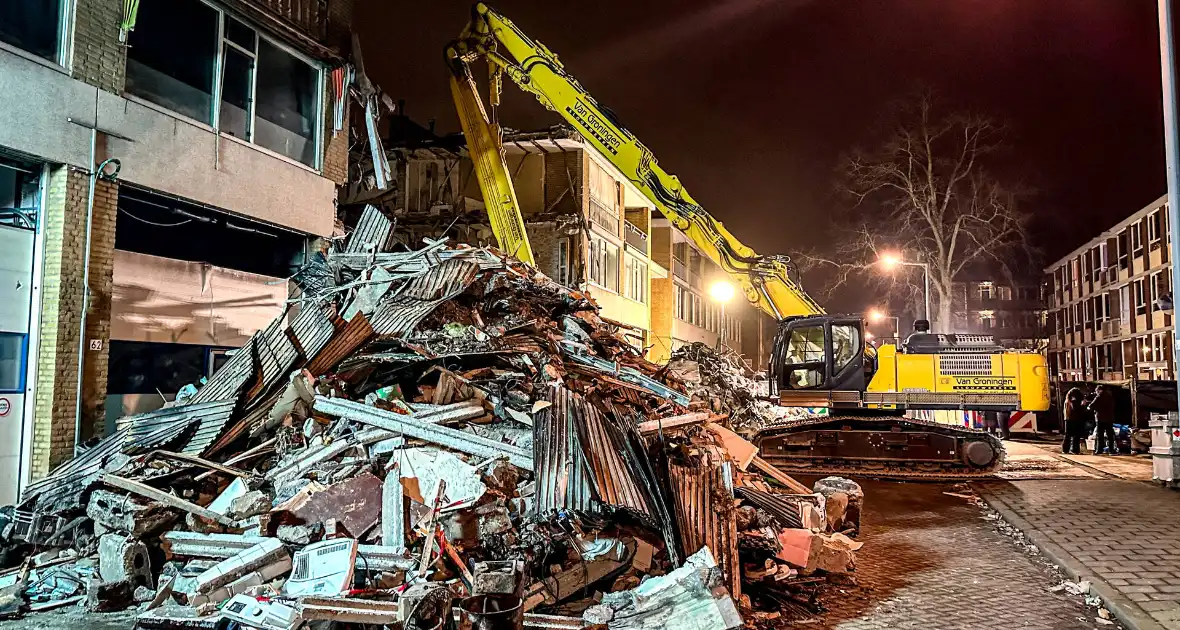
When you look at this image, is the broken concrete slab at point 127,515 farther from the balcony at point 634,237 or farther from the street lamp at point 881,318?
the balcony at point 634,237

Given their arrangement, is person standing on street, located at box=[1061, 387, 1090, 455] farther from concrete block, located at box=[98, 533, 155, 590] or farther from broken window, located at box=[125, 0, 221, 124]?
broken window, located at box=[125, 0, 221, 124]

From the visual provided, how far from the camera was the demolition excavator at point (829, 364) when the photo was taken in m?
14.3

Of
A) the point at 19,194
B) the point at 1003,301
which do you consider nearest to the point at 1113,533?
the point at 19,194

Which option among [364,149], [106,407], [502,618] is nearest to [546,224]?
[364,149]

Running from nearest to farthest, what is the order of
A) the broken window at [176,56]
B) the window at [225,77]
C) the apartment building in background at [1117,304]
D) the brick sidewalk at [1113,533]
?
the brick sidewalk at [1113,533] → the broken window at [176,56] → the window at [225,77] → the apartment building in background at [1117,304]

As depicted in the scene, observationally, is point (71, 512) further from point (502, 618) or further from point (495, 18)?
point (495, 18)

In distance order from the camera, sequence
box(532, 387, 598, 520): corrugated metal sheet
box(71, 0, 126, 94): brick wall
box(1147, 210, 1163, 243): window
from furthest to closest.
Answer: box(1147, 210, 1163, 243): window → box(71, 0, 126, 94): brick wall → box(532, 387, 598, 520): corrugated metal sheet

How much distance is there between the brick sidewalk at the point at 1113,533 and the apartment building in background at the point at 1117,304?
22.1m

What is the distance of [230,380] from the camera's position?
31.4 feet

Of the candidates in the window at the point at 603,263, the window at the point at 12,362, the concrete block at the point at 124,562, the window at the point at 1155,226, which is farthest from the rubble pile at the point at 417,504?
the window at the point at 1155,226

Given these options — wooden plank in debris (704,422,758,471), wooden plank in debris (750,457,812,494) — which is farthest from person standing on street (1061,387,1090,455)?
wooden plank in debris (704,422,758,471)

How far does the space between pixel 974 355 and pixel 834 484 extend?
7642 mm

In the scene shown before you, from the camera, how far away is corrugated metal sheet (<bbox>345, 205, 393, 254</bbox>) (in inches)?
488

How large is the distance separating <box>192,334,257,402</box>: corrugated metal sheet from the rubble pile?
4cm
